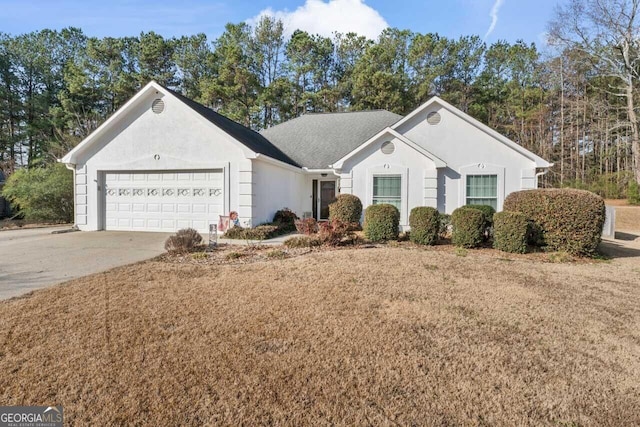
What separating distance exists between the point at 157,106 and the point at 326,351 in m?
12.3

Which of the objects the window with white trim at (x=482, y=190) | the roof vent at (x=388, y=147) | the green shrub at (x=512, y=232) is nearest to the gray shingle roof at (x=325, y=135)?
the roof vent at (x=388, y=147)

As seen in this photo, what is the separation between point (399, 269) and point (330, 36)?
33.1m

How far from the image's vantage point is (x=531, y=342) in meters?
3.78

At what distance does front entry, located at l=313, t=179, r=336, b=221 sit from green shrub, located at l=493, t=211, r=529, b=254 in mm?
8792

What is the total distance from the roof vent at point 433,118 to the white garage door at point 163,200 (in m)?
8.63

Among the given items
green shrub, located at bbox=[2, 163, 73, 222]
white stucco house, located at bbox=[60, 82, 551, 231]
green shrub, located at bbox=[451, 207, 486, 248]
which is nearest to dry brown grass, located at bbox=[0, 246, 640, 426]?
green shrub, located at bbox=[451, 207, 486, 248]

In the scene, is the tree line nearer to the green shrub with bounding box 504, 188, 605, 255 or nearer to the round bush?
the round bush

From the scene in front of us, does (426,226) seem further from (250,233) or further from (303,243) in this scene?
(250,233)

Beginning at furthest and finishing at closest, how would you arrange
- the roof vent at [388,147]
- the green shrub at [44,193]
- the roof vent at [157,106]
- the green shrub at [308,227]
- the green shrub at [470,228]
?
the green shrub at [44,193]
the roof vent at [388,147]
the roof vent at [157,106]
the green shrub at [308,227]
the green shrub at [470,228]

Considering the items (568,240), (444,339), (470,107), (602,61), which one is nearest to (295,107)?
(470,107)

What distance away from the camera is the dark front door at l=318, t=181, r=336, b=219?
54.3 ft

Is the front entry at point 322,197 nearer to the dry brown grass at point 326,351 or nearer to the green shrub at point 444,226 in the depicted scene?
the green shrub at point 444,226

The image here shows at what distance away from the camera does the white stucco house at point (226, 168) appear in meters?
12.0

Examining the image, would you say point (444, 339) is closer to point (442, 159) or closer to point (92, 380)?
point (92, 380)
